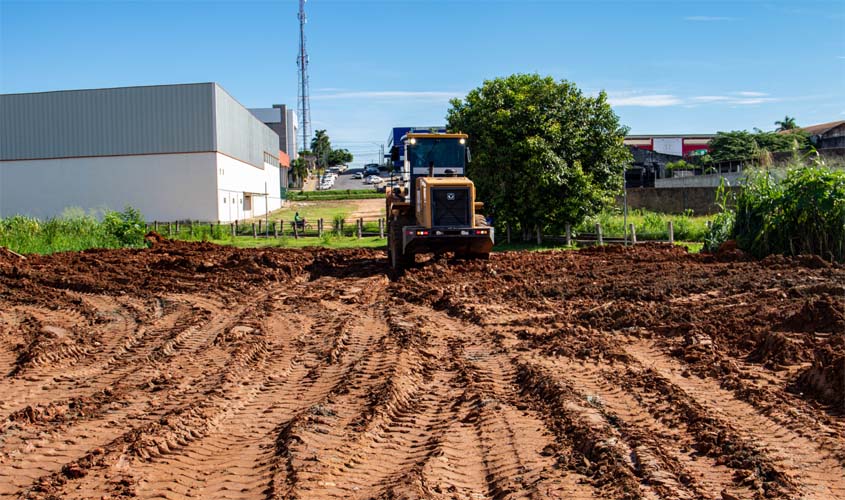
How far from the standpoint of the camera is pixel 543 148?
2920 centimetres

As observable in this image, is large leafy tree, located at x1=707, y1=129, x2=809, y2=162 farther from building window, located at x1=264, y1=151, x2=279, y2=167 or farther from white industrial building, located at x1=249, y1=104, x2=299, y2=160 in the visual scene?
white industrial building, located at x1=249, y1=104, x2=299, y2=160

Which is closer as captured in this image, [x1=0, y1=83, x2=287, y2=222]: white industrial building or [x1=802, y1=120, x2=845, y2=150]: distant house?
[x1=0, y1=83, x2=287, y2=222]: white industrial building

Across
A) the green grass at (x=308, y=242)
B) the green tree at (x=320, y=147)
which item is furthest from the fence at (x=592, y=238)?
the green tree at (x=320, y=147)

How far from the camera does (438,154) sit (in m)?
20.8

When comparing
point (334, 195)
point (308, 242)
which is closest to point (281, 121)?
point (334, 195)

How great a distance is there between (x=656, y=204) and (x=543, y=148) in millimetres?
19117

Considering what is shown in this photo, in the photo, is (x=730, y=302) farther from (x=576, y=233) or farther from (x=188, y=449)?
(x=576, y=233)

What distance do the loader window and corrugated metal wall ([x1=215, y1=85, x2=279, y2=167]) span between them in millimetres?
31377

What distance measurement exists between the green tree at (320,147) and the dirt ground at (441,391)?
11312 centimetres

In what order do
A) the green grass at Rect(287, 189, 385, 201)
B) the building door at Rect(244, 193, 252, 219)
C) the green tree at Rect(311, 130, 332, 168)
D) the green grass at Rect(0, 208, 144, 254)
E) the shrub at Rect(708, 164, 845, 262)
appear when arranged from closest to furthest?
the shrub at Rect(708, 164, 845, 262), the green grass at Rect(0, 208, 144, 254), the building door at Rect(244, 193, 252, 219), the green grass at Rect(287, 189, 385, 201), the green tree at Rect(311, 130, 332, 168)

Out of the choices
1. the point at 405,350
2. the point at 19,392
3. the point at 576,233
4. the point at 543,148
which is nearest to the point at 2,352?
the point at 19,392

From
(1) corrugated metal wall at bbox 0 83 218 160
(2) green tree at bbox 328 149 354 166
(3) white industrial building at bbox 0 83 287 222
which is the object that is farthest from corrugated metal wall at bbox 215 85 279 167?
(2) green tree at bbox 328 149 354 166

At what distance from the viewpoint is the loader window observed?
20.8m

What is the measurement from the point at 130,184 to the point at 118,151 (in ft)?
7.27
